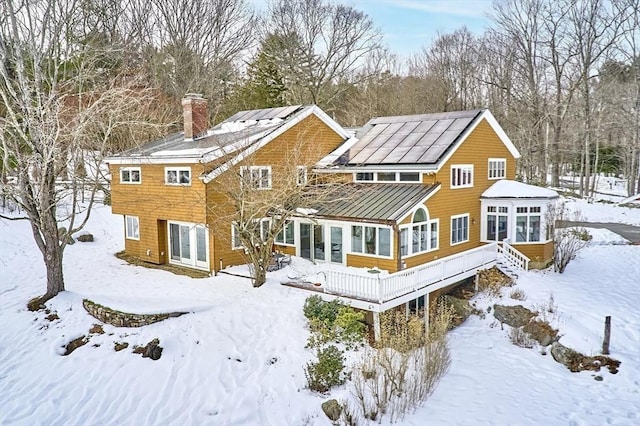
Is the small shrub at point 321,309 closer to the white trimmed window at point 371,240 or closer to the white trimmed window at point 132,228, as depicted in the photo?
the white trimmed window at point 371,240

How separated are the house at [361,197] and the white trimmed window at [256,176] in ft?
0.32

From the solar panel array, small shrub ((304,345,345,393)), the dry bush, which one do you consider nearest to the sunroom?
the solar panel array

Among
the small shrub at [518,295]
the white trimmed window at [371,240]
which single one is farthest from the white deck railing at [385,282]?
the small shrub at [518,295]

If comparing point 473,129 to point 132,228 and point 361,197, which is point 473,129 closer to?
point 361,197

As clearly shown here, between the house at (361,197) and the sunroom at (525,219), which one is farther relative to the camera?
the sunroom at (525,219)

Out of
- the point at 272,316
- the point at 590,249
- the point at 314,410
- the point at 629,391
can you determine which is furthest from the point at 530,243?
the point at 314,410

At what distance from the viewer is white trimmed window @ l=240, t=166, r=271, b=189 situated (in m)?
14.9

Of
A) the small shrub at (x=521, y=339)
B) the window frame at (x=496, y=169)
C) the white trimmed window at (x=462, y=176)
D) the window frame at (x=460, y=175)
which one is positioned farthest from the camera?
the window frame at (x=496, y=169)

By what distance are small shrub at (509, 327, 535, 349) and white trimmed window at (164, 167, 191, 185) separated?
11.4 metres

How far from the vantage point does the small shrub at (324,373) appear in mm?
10570

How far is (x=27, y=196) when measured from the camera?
518 inches

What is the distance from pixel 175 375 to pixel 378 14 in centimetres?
3297

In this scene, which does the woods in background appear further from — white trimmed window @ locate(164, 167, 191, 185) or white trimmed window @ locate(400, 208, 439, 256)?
white trimmed window @ locate(400, 208, 439, 256)

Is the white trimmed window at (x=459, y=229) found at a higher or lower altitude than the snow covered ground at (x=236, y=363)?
higher
